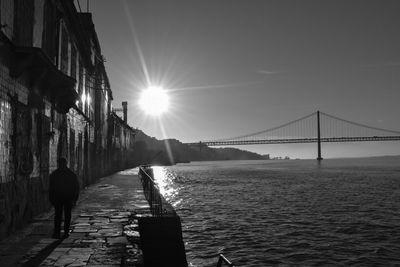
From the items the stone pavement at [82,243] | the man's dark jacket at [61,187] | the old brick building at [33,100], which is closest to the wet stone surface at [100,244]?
the stone pavement at [82,243]

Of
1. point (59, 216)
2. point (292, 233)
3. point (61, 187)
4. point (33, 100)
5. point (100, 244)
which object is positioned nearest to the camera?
point (100, 244)

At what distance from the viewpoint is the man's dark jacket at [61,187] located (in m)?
9.79

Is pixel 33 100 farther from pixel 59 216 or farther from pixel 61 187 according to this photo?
pixel 59 216

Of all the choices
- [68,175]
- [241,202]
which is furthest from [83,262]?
[241,202]

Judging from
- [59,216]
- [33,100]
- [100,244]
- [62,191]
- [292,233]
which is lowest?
[292,233]

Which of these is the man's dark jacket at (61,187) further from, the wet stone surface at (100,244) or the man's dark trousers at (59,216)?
the wet stone surface at (100,244)

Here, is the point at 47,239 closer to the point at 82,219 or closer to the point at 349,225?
the point at 82,219

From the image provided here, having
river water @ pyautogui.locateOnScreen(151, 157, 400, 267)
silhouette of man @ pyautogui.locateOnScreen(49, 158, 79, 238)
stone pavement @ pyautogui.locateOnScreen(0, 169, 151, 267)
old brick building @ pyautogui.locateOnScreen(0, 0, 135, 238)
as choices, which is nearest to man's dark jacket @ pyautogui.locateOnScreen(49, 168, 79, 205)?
silhouette of man @ pyautogui.locateOnScreen(49, 158, 79, 238)

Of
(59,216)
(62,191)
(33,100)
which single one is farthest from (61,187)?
(33,100)

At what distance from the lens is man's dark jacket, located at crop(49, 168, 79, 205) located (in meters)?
9.79

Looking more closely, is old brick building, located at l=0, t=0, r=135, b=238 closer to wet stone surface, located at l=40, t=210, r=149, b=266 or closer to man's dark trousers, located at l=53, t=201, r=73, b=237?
man's dark trousers, located at l=53, t=201, r=73, b=237

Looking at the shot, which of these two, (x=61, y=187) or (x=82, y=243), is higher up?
(x=61, y=187)

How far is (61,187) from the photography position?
980 centimetres

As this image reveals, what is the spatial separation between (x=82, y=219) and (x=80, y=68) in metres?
12.6
